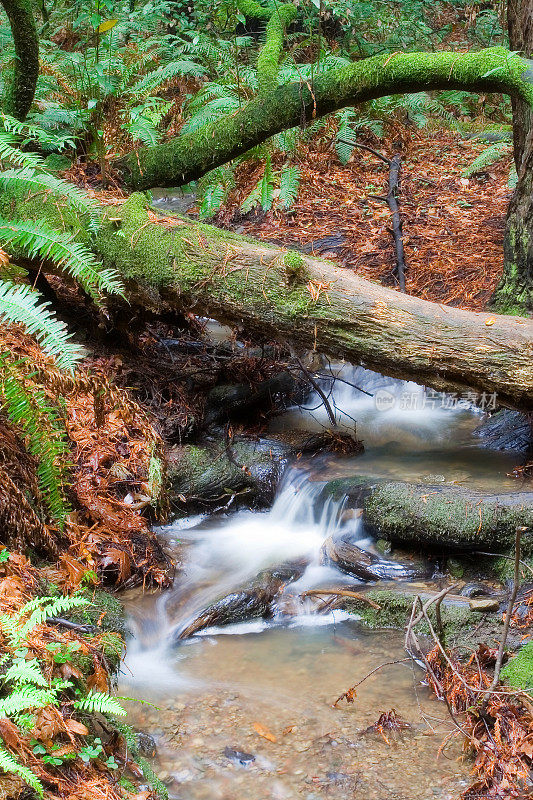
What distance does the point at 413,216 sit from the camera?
27.3 feet

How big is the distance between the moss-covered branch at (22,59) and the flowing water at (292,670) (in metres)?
3.40

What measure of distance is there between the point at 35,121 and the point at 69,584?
5.00 meters

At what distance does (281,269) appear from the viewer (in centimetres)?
459

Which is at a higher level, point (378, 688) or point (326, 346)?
point (326, 346)

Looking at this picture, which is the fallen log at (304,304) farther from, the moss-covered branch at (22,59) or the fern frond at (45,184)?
the moss-covered branch at (22,59)

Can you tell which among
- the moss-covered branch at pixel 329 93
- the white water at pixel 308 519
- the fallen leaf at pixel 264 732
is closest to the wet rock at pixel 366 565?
the white water at pixel 308 519

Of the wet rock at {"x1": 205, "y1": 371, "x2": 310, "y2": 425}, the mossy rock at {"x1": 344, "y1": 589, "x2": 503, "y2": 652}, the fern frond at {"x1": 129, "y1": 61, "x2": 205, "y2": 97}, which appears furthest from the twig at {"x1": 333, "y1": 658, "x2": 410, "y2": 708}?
the fern frond at {"x1": 129, "y1": 61, "x2": 205, "y2": 97}

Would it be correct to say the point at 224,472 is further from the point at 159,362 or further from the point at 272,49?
the point at 272,49

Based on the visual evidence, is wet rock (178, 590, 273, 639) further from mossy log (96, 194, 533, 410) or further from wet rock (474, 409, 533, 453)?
wet rock (474, 409, 533, 453)

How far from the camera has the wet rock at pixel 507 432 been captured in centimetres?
537

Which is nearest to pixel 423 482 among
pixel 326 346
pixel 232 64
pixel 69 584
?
pixel 326 346

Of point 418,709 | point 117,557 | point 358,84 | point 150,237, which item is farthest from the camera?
point 358,84

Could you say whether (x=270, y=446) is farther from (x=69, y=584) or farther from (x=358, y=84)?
(x=358, y=84)

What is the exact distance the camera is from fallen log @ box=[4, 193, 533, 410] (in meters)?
4.35
